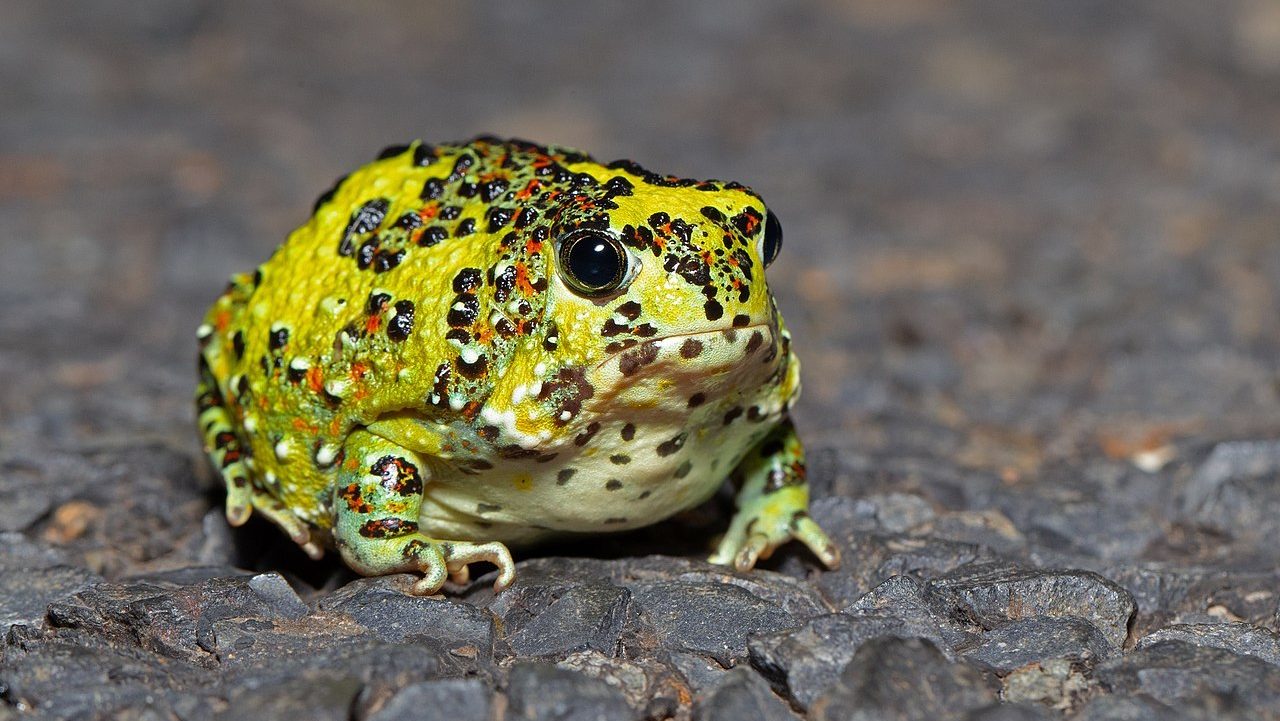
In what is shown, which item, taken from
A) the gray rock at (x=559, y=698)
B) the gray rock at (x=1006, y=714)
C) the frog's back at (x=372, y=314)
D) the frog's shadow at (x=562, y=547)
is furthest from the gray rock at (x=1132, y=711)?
the frog's back at (x=372, y=314)

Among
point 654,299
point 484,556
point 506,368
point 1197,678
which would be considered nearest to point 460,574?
point 484,556

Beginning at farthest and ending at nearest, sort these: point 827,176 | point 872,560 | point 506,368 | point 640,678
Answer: point 827,176
point 872,560
point 506,368
point 640,678

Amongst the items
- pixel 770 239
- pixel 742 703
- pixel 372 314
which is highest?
pixel 770 239

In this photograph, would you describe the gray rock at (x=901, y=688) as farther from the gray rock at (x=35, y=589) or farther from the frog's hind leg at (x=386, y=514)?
the gray rock at (x=35, y=589)

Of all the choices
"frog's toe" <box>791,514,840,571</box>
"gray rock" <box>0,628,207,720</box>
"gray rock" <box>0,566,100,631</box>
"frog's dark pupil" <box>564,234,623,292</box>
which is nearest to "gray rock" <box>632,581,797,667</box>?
"frog's toe" <box>791,514,840,571</box>

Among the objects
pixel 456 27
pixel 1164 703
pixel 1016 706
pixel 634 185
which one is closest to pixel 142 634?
pixel 634 185

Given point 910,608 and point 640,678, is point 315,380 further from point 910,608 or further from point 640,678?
point 910,608
